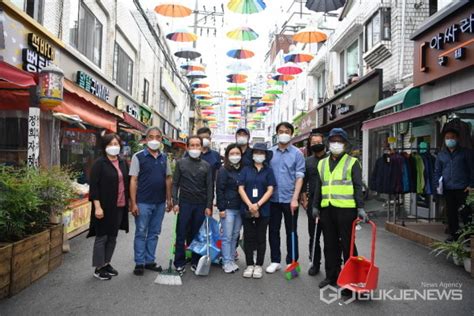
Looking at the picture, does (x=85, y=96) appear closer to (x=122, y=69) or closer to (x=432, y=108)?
(x=432, y=108)

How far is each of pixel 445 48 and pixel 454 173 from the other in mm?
2964

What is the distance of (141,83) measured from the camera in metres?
17.9

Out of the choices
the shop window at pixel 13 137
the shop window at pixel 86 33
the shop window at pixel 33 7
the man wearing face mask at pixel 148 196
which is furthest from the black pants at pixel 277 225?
the shop window at pixel 86 33

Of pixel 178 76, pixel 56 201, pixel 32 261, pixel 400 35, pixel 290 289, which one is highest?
pixel 178 76

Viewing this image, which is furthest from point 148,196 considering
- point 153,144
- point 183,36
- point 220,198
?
point 183,36

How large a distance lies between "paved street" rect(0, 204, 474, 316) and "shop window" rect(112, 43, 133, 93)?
1026cm

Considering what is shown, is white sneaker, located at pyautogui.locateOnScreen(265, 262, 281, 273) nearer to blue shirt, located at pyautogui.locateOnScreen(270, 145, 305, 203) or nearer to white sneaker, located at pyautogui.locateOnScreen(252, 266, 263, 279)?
white sneaker, located at pyautogui.locateOnScreen(252, 266, 263, 279)

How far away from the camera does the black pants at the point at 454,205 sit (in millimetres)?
6184

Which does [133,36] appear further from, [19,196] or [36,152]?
[19,196]

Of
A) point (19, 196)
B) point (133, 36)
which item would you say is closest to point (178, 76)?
point (133, 36)

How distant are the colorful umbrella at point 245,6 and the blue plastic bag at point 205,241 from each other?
8.73m

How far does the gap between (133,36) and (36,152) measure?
10.9 metres

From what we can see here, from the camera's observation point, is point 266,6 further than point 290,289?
Yes

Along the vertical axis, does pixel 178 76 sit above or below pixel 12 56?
above
